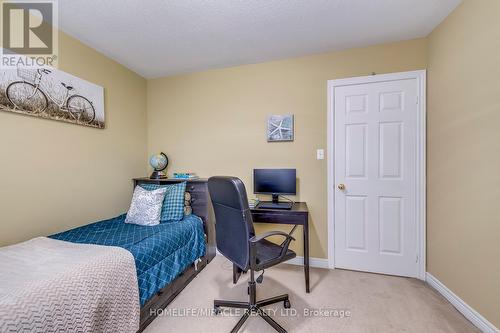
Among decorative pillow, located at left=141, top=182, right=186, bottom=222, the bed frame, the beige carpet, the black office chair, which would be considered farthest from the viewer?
decorative pillow, located at left=141, top=182, right=186, bottom=222

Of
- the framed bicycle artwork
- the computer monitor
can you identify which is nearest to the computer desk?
the computer monitor

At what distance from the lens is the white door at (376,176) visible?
2172mm

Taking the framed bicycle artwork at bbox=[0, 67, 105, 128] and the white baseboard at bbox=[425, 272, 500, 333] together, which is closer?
the white baseboard at bbox=[425, 272, 500, 333]

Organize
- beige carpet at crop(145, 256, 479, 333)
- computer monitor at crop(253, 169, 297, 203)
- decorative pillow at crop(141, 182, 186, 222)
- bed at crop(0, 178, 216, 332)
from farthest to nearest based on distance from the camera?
computer monitor at crop(253, 169, 297, 203), decorative pillow at crop(141, 182, 186, 222), beige carpet at crop(145, 256, 479, 333), bed at crop(0, 178, 216, 332)

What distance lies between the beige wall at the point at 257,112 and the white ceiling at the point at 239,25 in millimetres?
187

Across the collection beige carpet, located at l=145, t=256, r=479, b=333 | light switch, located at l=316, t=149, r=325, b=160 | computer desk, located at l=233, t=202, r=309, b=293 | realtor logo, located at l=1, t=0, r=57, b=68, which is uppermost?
realtor logo, located at l=1, t=0, r=57, b=68

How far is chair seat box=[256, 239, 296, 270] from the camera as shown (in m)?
1.45

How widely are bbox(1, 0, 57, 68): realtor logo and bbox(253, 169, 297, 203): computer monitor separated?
2308mm

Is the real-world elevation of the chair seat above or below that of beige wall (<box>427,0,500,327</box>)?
below

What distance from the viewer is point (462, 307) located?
164 centimetres

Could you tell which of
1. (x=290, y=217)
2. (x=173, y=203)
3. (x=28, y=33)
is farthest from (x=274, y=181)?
(x=28, y=33)

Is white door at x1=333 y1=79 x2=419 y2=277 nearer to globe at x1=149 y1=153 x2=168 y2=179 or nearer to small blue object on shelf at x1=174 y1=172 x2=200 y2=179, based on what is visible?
small blue object on shelf at x1=174 y1=172 x2=200 y2=179

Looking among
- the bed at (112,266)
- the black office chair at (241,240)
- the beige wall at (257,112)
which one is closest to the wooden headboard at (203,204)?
the bed at (112,266)

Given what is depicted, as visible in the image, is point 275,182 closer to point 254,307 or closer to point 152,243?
point 254,307
